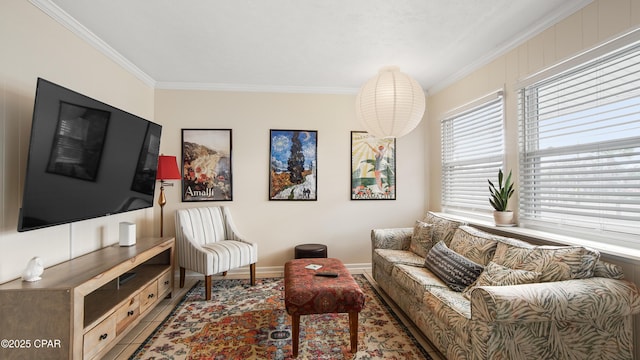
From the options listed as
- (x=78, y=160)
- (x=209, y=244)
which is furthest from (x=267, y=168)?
(x=78, y=160)

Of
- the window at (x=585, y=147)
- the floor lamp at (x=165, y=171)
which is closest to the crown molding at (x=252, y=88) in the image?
the floor lamp at (x=165, y=171)

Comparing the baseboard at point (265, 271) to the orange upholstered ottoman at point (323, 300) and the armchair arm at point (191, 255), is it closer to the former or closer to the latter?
the armchair arm at point (191, 255)

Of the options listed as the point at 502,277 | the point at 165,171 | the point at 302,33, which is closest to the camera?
the point at 502,277

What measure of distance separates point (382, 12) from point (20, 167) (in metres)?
2.88

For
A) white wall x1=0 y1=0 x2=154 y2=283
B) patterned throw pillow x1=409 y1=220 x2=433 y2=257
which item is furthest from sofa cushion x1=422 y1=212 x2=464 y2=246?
white wall x1=0 y1=0 x2=154 y2=283

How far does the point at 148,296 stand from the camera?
2562mm

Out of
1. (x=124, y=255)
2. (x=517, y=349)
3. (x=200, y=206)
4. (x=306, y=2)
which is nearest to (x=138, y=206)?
(x=124, y=255)

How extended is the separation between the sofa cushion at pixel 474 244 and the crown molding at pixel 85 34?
12.7ft

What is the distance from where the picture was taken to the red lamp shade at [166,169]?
10.9 feet

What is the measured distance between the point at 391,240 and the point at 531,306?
6.28 ft

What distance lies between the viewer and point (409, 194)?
4.20m

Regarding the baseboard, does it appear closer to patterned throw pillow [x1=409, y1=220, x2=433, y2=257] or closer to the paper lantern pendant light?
patterned throw pillow [x1=409, y1=220, x2=433, y2=257]

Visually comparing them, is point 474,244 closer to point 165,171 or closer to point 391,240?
point 391,240

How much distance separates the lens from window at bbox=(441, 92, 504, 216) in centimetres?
296
